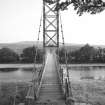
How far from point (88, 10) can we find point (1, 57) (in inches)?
879

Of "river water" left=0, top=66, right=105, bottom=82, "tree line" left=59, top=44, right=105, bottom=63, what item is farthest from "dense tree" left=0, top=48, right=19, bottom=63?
"river water" left=0, top=66, right=105, bottom=82

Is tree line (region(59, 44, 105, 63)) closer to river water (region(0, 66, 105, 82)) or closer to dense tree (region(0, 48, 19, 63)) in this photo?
dense tree (region(0, 48, 19, 63))

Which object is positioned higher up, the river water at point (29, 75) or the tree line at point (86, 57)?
the tree line at point (86, 57)

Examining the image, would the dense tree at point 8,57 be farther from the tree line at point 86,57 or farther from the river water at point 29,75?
the river water at point 29,75

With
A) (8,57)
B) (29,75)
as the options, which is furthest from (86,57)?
(29,75)

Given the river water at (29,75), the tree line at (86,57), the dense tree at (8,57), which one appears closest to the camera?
the river water at (29,75)

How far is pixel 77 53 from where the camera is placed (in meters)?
26.0

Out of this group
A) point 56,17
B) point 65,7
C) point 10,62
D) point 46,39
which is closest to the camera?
point 65,7

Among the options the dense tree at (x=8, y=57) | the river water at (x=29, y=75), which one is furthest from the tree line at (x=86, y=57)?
the river water at (x=29, y=75)

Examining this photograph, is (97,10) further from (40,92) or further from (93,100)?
(93,100)

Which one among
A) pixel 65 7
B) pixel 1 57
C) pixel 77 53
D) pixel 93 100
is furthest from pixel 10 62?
pixel 65 7

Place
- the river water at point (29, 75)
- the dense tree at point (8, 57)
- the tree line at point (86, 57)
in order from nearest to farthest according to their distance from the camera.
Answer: the river water at point (29, 75), the tree line at point (86, 57), the dense tree at point (8, 57)

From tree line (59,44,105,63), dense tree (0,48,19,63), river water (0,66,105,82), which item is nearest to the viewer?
river water (0,66,105,82)

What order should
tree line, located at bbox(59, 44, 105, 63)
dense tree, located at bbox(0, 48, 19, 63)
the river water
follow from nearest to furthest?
the river water
tree line, located at bbox(59, 44, 105, 63)
dense tree, located at bbox(0, 48, 19, 63)
